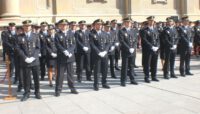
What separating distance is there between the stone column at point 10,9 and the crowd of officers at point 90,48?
20.7ft

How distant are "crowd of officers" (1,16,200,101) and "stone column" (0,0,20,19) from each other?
6314mm

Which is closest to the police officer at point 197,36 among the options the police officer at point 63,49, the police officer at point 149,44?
the police officer at point 149,44

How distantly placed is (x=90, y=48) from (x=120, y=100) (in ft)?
8.94

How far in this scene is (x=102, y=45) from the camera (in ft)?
30.8

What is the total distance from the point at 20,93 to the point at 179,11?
56.2 feet

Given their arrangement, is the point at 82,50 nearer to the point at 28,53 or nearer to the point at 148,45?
the point at 148,45

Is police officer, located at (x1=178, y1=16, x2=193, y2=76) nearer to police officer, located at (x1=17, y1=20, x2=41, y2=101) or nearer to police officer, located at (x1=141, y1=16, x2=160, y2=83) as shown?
police officer, located at (x1=141, y1=16, x2=160, y2=83)

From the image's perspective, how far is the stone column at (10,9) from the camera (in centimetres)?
1723

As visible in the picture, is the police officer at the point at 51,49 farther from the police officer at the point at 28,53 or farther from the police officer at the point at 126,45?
the police officer at the point at 126,45

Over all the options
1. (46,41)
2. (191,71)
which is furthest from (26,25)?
(191,71)

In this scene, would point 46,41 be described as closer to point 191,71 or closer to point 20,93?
point 20,93

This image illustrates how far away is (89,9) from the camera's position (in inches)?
810

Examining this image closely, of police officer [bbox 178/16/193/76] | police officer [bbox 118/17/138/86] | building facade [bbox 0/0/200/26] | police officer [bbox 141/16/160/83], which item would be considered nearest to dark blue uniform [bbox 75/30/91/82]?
police officer [bbox 118/17/138/86]

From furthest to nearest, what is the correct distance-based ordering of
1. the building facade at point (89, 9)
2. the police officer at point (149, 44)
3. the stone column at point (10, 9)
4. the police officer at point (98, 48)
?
the building facade at point (89, 9)
the stone column at point (10, 9)
the police officer at point (149, 44)
the police officer at point (98, 48)
